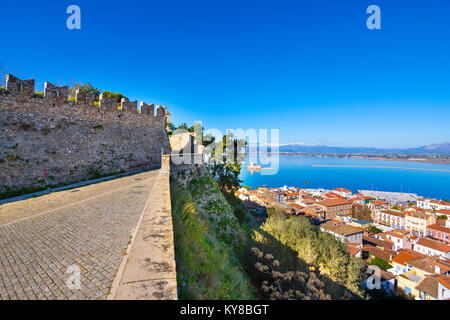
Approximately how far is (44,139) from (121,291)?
34.2ft

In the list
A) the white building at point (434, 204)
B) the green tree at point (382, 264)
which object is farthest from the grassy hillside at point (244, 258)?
the white building at point (434, 204)

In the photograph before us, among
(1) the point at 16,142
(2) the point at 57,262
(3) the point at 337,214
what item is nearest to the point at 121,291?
(2) the point at 57,262

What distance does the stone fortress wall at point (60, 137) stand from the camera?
27.8 ft

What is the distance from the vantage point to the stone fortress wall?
8.48 m

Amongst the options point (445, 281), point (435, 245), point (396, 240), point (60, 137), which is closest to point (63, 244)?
point (60, 137)

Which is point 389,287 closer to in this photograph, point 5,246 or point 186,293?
point 186,293

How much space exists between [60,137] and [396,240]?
45.0m

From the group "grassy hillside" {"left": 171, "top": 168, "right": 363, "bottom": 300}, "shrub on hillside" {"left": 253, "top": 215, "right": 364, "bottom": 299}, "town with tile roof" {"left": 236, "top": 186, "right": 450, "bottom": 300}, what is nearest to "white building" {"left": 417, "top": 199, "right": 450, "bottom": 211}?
"town with tile roof" {"left": 236, "top": 186, "right": 450, "bottom": 300}

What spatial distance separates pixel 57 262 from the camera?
124 inches

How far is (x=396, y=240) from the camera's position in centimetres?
3216

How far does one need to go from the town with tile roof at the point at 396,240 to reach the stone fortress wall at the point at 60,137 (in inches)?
581

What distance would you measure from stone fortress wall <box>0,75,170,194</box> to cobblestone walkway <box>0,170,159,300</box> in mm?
2798
